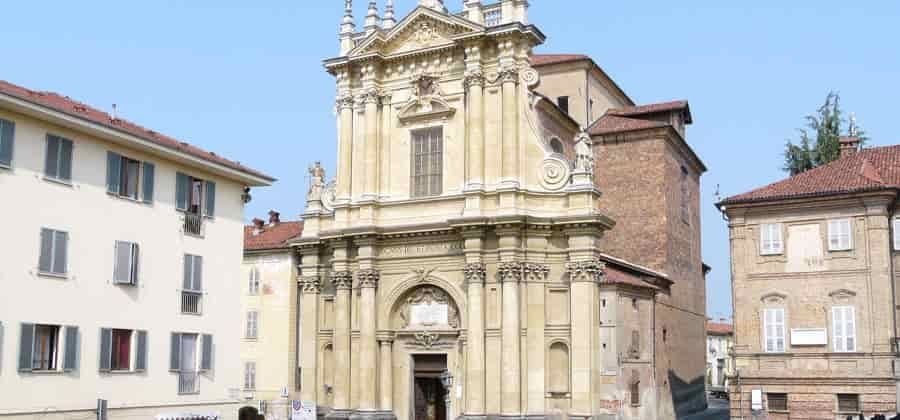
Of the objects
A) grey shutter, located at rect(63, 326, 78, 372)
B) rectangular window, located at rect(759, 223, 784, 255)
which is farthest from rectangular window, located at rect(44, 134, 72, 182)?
rectangular window, located at rect(759, 223, 784, 255)

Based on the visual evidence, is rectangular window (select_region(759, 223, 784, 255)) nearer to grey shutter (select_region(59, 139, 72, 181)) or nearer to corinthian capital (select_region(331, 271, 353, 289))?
corinthian capital (select_region(331, 271, 353, 289))

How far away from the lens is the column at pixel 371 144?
35781mm

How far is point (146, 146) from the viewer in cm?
2348

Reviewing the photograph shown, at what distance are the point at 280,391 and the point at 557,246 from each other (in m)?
14.0

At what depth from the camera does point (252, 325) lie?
40.3 meters

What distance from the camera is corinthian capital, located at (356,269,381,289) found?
3494 cm

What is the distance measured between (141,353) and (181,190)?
4.46 meters

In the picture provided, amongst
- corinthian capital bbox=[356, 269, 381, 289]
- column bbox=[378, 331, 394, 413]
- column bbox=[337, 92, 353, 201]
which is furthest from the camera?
column bbox=[337, 92, 353, 201]

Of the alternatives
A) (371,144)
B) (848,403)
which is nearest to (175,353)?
(371,144)

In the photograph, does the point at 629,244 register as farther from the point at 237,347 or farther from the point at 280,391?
the point at 237,347

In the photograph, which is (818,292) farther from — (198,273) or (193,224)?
(193,224)

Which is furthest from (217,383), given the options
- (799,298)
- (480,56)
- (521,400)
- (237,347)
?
(799,298)

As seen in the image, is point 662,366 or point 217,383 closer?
point 217,383

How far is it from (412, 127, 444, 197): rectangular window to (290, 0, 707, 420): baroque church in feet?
0.17
